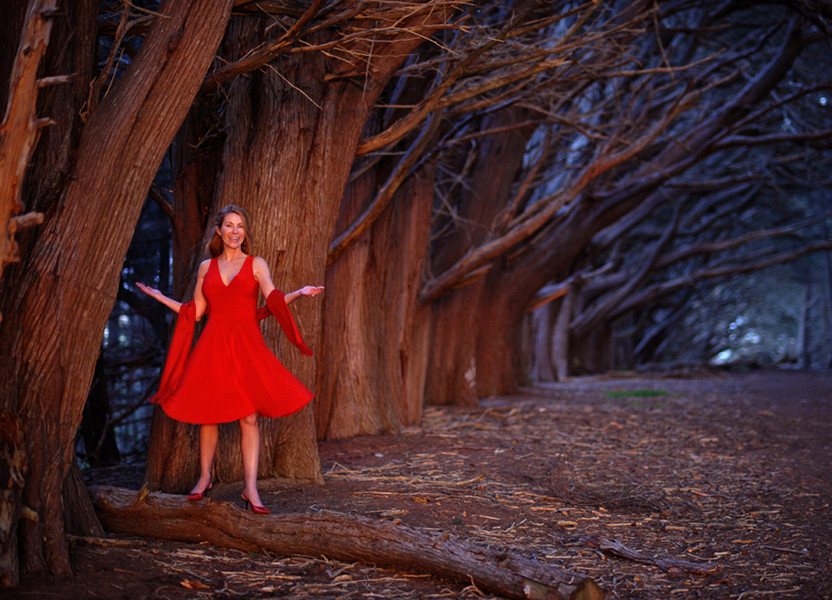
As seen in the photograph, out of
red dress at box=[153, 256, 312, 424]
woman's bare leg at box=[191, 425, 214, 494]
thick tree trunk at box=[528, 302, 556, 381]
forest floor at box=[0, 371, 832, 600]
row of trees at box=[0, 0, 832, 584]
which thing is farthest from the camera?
thick tree trunk at box=[528, 302, 556, 381]

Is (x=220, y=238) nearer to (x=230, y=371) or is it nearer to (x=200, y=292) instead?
(x=200, y=292)

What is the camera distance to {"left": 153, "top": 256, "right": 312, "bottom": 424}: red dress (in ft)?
14.0

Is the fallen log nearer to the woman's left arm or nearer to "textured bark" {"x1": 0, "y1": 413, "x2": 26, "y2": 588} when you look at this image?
"textured bark" {"x1": 0, "y1": 413, "x2": 26, "y2": 588}

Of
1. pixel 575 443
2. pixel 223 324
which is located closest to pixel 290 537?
pixel 223 324

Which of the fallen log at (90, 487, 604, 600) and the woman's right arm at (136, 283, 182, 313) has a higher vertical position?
the woman's right arm at (136, 283, 182, 313)

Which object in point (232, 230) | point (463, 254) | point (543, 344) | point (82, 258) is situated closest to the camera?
point (82, 258)

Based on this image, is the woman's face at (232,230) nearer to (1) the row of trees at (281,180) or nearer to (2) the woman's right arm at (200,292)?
(2) the woman's right arm at (200,292)

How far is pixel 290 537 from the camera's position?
375cm

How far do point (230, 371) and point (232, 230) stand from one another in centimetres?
90

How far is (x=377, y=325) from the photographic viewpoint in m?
7.46

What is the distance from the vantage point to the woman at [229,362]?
14.1ft

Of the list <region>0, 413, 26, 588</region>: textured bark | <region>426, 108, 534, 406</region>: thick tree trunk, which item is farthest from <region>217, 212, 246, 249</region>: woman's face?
<region>426, 108, 534, 406</region>: thick tree trunk

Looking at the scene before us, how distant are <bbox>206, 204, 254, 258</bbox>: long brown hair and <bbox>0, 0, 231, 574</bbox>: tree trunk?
691 mm

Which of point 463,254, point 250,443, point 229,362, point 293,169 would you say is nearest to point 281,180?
point 293,169
